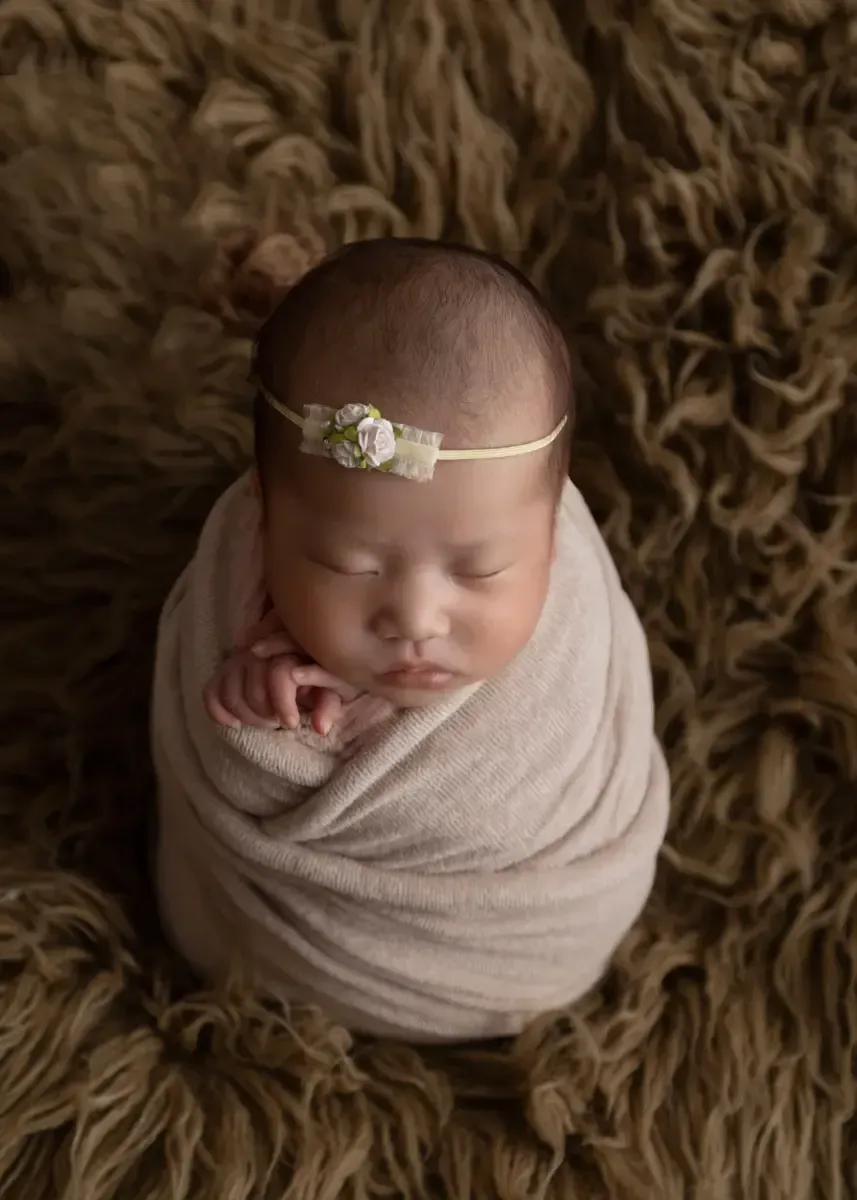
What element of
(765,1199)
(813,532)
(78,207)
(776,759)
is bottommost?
(765,1199)

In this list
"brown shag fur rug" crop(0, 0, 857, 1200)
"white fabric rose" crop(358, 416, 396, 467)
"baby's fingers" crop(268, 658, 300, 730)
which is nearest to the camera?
"white fabric rose" crop(358, 416, 396, 467)

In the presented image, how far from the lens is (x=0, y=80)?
85 centimetres

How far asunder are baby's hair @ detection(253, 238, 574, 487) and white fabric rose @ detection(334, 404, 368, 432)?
15 millimetres

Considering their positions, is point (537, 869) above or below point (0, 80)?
below

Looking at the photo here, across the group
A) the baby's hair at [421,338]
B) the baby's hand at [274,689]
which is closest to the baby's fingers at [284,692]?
the baby's hand at [274,689]

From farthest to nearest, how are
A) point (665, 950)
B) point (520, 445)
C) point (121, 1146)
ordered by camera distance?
1. point (665, 950)
2. point (121, 1146)
3. point (520, 445)

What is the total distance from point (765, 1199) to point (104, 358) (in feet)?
2.20

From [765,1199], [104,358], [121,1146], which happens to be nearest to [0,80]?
[104,358]

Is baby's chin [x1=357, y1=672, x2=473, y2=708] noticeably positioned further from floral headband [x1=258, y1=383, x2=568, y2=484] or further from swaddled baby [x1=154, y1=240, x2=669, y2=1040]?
floral headband [x1=258, y1=383, x2=568, y2=484]

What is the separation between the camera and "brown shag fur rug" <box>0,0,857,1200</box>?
0.78 m

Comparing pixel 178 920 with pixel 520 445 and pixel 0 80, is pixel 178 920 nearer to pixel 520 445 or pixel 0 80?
pixel 520 445

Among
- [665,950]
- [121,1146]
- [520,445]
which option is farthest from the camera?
[665,950]

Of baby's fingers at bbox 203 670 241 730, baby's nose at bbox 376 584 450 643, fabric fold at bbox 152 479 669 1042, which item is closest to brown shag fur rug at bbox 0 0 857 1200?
fabric fold at bbox 152 479 669 1042

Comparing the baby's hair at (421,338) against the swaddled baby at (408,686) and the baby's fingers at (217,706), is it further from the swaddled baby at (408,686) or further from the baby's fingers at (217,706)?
the baby's fingers at (217,706)
